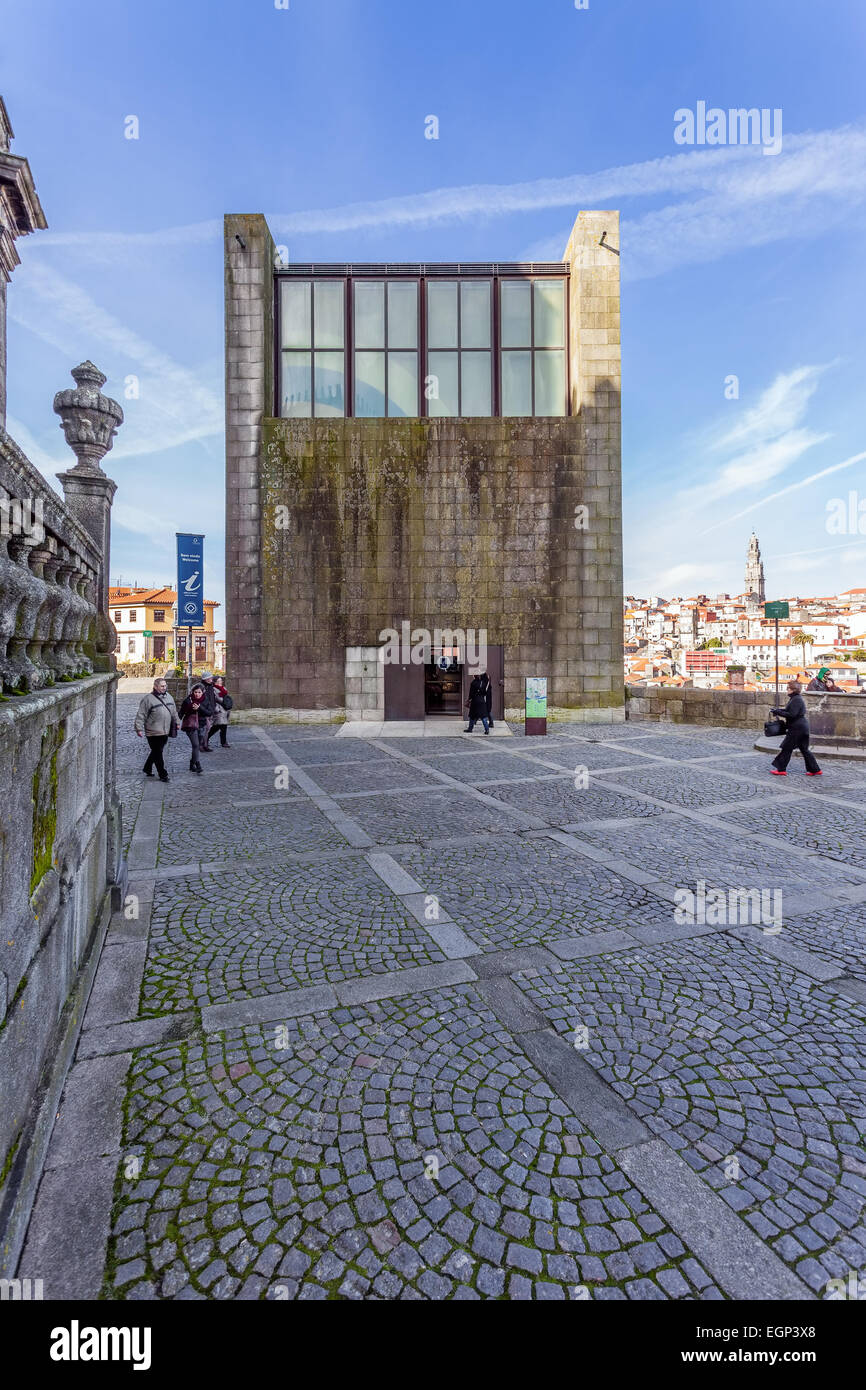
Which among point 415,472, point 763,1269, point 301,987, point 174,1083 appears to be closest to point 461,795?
point 301,987

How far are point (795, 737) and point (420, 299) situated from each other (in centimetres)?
1804

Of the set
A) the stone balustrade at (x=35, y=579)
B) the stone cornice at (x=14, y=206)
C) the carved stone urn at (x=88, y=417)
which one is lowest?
the stone balustrade at (x=35, y=579)

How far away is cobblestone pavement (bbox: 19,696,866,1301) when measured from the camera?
233 centimetres

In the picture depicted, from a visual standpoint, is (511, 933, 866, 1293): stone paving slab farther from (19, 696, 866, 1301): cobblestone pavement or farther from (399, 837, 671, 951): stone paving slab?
(399, 837, 671, 951): stone paving slab

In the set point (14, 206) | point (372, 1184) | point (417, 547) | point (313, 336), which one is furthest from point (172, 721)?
point (313, 336)

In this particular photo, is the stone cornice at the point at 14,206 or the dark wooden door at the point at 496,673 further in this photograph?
the dark wooden door at the point at 496,673

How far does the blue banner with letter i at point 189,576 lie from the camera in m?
18.0

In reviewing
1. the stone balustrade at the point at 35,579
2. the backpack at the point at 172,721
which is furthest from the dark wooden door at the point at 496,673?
the stone balustrade at the point at 35,579

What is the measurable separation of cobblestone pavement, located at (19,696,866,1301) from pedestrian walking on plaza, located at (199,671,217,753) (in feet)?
20.6

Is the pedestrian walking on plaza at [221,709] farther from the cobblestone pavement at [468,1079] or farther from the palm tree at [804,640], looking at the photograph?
the palm tree at [804,640]

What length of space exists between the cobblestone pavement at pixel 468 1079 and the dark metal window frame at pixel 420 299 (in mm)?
17860

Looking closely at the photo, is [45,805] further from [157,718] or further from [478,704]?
[478,704]

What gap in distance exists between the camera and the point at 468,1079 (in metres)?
3.28
